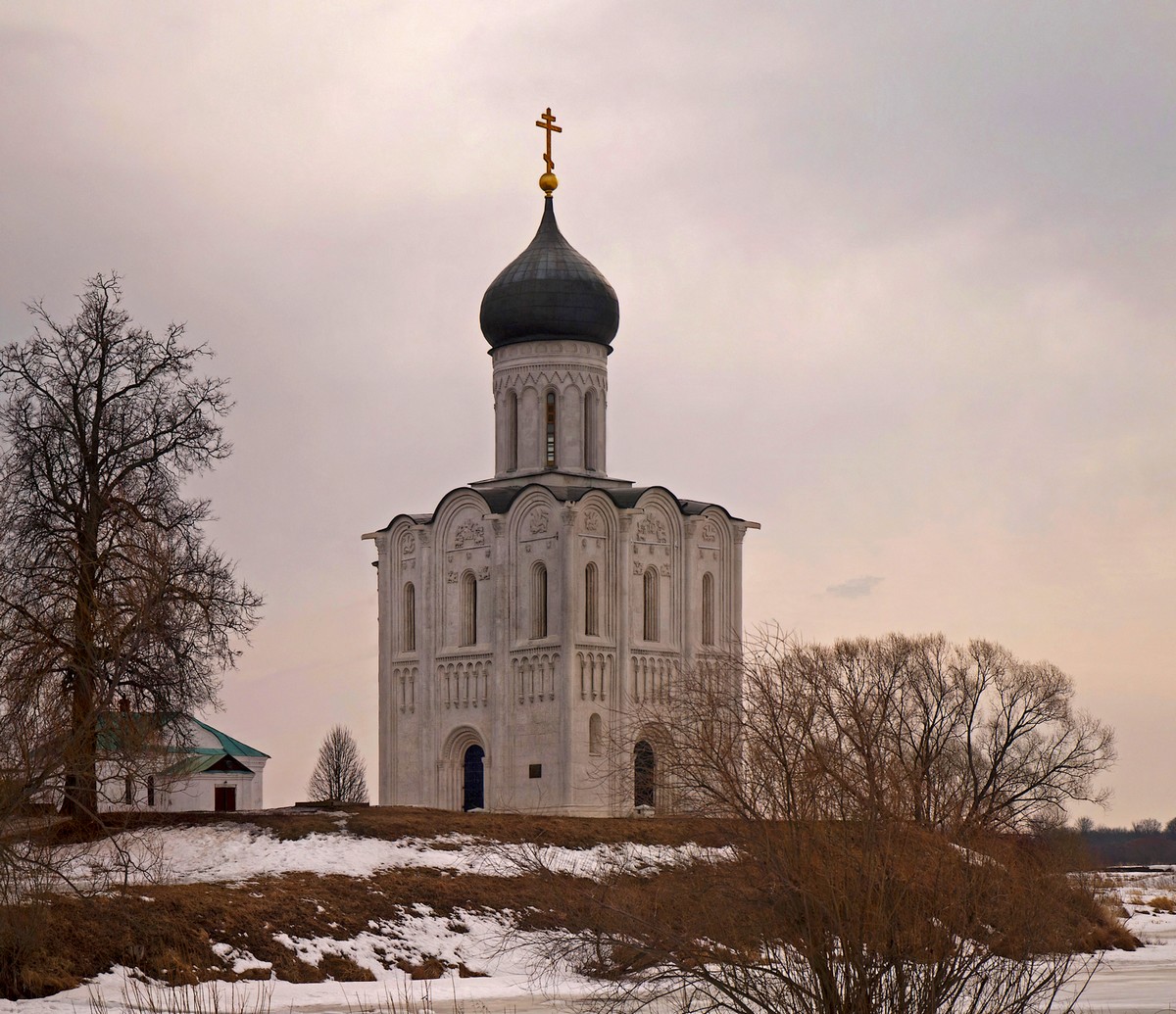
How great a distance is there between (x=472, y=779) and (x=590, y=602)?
5374 millimetres

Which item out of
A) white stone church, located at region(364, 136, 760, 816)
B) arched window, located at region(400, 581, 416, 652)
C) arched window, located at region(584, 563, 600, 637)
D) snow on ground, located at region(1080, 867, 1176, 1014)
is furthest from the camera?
arched window, located at region(400, 581, 416, 652)

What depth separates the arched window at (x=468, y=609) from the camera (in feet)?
145

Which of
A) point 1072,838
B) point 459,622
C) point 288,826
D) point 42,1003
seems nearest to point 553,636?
point 459,622

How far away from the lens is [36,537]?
28.9m

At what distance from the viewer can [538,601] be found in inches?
1688

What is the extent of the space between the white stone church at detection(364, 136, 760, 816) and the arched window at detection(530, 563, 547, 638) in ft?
0.11

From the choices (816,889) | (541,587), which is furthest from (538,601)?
(816,889)

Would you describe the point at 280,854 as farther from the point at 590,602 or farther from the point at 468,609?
the point at 468,609

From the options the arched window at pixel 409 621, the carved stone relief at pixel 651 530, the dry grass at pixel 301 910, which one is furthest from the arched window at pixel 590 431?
the dry grass at pixel 301 910

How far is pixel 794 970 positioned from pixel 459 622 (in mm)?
31044

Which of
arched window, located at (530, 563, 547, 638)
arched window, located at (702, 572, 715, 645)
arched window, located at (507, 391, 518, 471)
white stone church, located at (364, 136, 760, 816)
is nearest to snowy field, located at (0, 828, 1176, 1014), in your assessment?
white stone church, located at (364, 136, 760, 816)

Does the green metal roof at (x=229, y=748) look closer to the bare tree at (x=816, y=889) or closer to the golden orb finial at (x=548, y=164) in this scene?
the golden orb finial at (x=548, y=164)

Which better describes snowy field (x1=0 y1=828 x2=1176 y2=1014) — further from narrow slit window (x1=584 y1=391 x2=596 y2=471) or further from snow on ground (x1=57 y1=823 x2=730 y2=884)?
narrow slit window (x1=584 y1=391 x2=596 y2=471)

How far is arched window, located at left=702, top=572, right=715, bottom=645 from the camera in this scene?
44.6 meters
